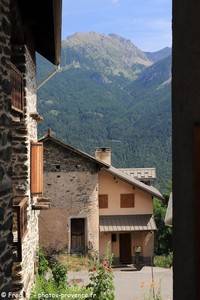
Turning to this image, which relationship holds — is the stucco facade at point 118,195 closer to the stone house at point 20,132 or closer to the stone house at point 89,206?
the stone house at point 89,206

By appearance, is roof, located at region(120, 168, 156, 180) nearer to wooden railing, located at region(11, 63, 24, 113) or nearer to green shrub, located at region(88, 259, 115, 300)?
green shrub, located at region(88, 259, 115, 300)

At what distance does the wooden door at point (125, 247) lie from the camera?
29141mm

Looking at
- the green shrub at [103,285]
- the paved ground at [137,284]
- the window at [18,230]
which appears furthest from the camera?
Answer: the paved ground at [137,284]

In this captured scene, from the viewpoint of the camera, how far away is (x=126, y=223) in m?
27.7

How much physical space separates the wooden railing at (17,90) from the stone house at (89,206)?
1391 cm

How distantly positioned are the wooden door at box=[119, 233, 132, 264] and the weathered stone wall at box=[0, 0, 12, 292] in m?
24.2

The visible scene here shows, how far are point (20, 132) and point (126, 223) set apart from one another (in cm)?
1925

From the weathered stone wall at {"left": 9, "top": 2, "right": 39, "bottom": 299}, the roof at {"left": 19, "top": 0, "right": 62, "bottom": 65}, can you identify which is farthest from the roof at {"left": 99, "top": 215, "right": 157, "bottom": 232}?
the weathered stone wall at {"left": 9, "top": 2, "right": 39, "bottom": 299}

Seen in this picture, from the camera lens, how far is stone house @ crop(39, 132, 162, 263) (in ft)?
80.5

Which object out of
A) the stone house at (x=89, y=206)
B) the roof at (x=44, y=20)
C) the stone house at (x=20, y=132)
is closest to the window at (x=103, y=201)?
the stone house at (x=89, y=206)

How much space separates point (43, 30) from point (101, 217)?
746 inches

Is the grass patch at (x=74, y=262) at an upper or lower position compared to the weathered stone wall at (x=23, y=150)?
lower
